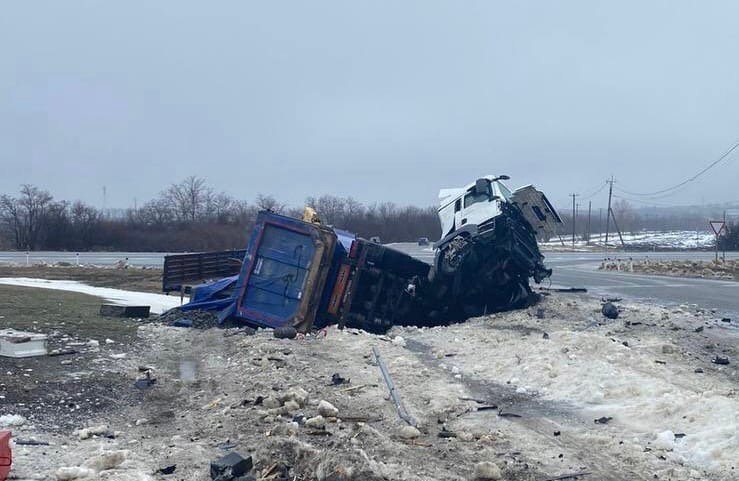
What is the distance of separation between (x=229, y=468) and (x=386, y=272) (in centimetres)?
910

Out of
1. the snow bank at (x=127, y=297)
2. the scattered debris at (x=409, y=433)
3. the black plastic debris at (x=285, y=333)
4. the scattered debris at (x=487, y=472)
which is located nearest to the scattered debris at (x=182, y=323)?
the black plastic debris at (x=285, y=333)

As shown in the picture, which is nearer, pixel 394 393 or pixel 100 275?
pixel 394 393

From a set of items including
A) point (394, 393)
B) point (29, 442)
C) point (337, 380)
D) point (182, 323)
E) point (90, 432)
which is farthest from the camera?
point (182, 323)

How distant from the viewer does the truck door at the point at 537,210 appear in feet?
46.8

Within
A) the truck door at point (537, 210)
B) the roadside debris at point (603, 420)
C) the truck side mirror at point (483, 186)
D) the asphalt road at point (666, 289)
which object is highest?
the truck side mirror at point (483, 186)

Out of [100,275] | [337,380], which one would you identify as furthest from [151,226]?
[337,380]

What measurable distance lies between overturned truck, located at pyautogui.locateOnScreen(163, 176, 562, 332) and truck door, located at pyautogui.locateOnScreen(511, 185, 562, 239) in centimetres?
2

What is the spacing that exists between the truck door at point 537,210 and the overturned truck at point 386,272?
0.07 ft

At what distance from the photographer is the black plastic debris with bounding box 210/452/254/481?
4734 millimetres

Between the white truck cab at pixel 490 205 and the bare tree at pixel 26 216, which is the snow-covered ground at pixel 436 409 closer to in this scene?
the white truck cab at pixel 490 205

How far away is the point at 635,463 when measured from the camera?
524 centimetres

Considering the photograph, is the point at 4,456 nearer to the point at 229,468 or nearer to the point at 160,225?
the point at 229,468

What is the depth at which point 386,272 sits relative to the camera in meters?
13.7

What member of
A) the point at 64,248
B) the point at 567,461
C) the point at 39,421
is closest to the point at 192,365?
the point at 39,421
